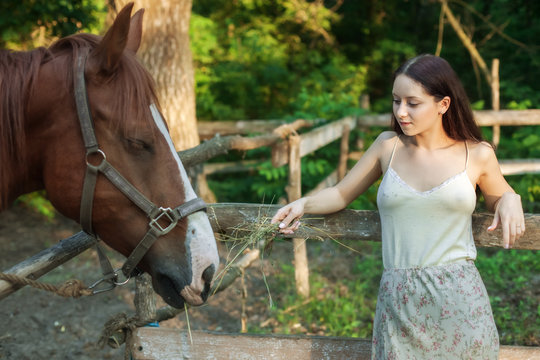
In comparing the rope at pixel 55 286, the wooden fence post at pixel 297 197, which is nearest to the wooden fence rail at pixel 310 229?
the rope at pixel 55 286

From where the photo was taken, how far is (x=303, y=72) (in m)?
10.8

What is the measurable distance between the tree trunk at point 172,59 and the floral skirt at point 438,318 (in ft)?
11.9

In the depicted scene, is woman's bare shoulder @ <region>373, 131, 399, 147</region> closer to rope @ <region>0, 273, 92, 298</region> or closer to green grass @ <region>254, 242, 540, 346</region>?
rope @ <region>0, 273, 92, 298</region>

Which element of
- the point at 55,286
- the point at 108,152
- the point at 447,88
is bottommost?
the point at 55,286

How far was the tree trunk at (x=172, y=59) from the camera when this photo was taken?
483cm

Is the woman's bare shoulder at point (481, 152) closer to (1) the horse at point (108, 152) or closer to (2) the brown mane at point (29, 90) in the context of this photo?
(1) the horse at point (108, 152)

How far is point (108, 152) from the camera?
64.3 inches

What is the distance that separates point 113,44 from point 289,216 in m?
0.86

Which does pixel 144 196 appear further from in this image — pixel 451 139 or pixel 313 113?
pixel 313 113

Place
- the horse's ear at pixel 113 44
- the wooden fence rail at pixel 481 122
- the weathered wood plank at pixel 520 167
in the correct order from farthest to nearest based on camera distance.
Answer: the wooden fence rail at pixel 481 122 → the weathered wood plank at pixel 520 167 → the horse's ear at pixel 113 44

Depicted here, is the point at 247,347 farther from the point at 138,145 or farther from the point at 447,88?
the point at 447,88

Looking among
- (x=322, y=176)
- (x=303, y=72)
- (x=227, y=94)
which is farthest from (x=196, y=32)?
(x=322, y=176)

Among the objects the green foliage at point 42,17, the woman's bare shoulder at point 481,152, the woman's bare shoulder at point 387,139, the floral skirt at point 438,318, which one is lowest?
the floral skirt at point 438,318

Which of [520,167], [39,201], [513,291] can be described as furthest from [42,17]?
[520,167]
